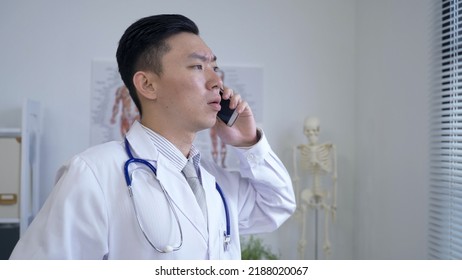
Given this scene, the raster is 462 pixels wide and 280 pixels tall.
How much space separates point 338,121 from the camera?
8.36ft

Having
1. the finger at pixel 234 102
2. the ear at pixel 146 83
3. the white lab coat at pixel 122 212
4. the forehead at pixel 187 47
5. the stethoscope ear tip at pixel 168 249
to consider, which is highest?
the forehead at pixel 187 47

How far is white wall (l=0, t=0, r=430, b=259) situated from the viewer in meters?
2.17

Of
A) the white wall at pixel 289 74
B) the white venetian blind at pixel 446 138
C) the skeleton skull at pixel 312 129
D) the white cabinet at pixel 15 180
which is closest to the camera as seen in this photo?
the white venetian blind at pixel 446 138

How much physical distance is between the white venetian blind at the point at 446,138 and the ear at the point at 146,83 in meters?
1.20

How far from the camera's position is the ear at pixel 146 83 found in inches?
37.4

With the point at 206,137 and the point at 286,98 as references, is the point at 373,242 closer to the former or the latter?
the point at 286,98

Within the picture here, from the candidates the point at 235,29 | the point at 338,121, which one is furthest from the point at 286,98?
the point at 235,29

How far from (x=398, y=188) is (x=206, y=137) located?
1.13m

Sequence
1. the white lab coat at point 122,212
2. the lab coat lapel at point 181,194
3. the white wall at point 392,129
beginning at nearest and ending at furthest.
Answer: the white lab coat at point 122,212
the lab coat lapel at point 181,194
the white wall at point 392,129

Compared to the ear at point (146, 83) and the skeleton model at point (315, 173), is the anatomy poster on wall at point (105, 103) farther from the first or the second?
the ear at point (146, 83)

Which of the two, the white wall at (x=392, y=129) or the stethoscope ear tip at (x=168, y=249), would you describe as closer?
the stethoscope ear tip at (x=168, y=249)

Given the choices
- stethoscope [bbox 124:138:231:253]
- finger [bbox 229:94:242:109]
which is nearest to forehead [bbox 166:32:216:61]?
finger [bbox 229:94:242:109]

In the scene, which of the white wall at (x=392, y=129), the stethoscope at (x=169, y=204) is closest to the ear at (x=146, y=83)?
the stethoscope at (x=169, y=204)

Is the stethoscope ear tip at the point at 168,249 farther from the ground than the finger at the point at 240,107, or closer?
closer
